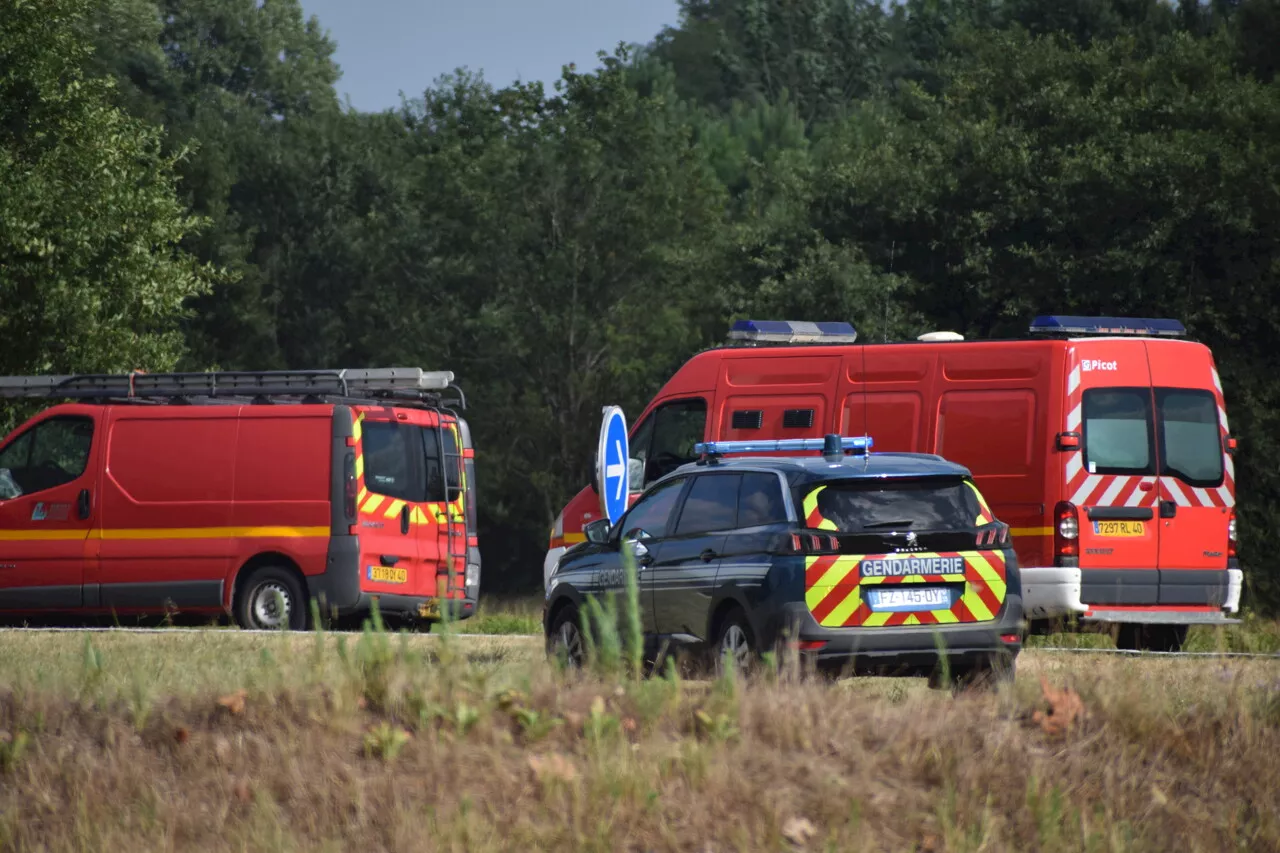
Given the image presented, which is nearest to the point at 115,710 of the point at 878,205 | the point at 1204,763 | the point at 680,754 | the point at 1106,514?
the point at 680,754

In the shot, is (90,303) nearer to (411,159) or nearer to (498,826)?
(498,826)

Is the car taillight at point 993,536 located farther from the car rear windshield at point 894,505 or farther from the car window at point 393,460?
the car window at point 393,460

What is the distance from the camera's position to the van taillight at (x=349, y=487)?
16.7 metres

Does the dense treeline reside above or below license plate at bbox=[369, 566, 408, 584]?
above

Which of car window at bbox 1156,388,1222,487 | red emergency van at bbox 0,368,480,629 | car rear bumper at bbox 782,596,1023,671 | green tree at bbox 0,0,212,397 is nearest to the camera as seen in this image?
car rear bumper at bbox 782,596,1023,671

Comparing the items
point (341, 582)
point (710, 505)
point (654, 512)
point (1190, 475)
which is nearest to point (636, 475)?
point (341, 582)

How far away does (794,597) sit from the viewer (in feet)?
31.9

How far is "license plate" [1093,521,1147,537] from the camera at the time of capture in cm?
1422

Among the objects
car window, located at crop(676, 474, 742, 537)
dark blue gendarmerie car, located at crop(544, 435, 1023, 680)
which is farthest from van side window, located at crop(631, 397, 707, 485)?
dark blue gendarmerie car, located at crop(544, 435, 1023, 680)

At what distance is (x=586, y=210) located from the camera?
45.5 m

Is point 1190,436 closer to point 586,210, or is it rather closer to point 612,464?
point 612,464

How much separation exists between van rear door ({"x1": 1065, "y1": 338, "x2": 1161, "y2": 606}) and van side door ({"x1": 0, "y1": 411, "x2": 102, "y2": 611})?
9054 millimetres

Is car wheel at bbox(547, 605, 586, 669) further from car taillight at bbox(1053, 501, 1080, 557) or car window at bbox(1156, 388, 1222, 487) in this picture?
car window at bbox(1156, 388, 1222, 487)

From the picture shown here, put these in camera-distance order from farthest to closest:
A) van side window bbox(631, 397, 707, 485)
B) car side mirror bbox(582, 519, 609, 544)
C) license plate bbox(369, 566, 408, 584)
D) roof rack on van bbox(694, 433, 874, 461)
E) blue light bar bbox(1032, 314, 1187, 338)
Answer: license plate bbox(369, 566, 408, 584) → van side window bbox(631, 397, 707, 485) → blue light bar bbox(1032, 314, 1187, 338) → car side mirror bbox(582, 519, 609, 544) → roof rack on van bbox(694, 433, 874, 461)
